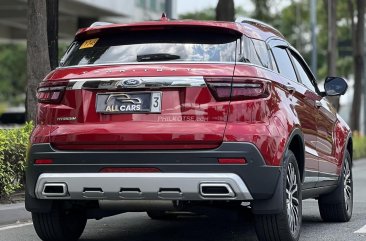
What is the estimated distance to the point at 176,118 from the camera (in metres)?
6.04

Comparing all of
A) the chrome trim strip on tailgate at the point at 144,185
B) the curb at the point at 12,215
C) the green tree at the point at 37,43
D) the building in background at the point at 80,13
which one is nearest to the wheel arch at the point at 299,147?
the chrome trim strip on tailgate at the point at 144,185

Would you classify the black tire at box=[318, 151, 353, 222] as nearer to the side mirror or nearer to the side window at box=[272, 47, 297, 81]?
the side mirror

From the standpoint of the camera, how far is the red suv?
19.6ft

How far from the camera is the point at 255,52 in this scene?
654 cm

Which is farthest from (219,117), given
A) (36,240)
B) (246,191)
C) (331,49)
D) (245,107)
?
(331,49)

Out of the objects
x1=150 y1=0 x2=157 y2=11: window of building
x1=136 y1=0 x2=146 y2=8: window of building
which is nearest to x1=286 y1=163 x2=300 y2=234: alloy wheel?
x1=136 y1=0 x2=146 y2=8: window of building

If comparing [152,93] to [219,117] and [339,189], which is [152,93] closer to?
[219,117]

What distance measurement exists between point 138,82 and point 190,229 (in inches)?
102

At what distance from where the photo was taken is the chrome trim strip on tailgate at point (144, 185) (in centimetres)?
592

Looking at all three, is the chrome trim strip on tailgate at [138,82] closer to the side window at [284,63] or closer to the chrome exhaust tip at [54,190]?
the chrome exhaust tip at [54,190]

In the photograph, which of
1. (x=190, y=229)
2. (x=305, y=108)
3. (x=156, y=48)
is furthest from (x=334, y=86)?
(x=156, y=48)

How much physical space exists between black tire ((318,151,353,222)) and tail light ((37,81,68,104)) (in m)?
3.57

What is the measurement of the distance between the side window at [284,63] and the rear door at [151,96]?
84 cm

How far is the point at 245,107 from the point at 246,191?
23.9 inches
